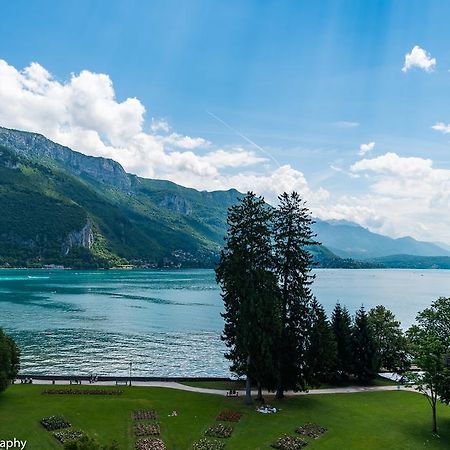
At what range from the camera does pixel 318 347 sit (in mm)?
50844

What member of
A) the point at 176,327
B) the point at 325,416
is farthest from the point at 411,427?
the point at 176,327

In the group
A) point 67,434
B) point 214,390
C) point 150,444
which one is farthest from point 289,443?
point 214,390

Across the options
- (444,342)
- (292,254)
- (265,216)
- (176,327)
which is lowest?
(176,327)

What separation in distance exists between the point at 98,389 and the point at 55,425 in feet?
39.9

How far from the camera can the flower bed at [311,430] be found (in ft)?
128

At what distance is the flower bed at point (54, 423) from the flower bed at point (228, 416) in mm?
13294

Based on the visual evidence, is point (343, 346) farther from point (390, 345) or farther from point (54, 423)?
point (54, 423)

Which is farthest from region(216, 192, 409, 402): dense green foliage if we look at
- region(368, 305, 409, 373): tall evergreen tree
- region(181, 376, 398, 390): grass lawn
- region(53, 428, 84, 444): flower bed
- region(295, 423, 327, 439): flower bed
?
region(368, 305, 409, 373): tall evergreen tree

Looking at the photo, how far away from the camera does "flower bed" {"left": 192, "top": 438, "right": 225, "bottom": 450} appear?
35.3 m

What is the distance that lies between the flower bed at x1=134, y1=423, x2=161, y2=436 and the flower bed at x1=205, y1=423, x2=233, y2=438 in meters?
4.21

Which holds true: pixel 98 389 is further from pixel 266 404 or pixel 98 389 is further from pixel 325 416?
pixel 325 416

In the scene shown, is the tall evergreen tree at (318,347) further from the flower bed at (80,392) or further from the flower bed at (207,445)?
the flower bed at (80,392)

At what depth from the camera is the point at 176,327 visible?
122500mm

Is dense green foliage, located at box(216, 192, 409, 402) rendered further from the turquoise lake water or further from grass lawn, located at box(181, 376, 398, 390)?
the turquoise lake water
